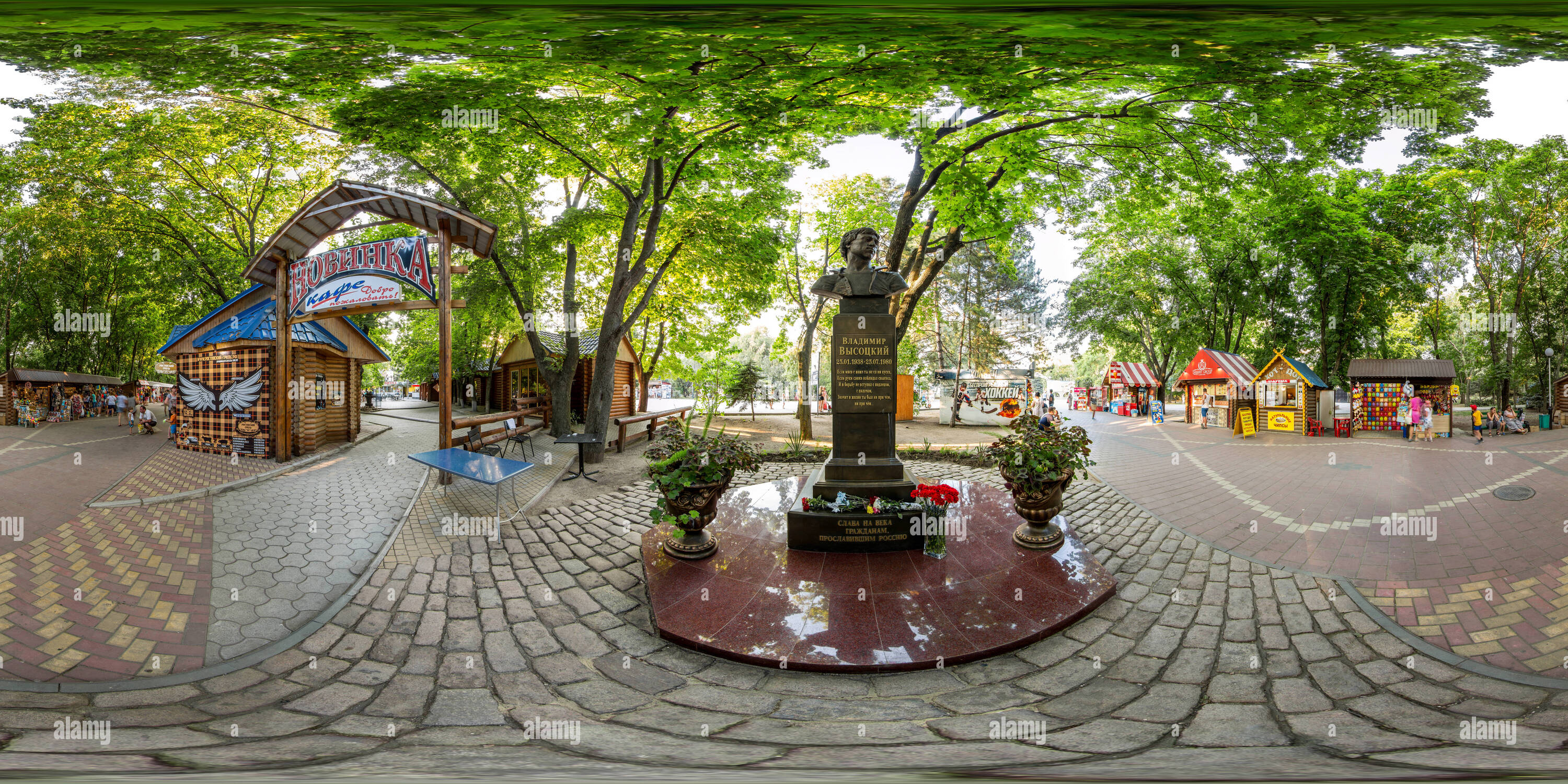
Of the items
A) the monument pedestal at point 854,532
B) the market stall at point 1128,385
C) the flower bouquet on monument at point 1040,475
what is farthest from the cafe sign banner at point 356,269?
the market stall at point 1128,385

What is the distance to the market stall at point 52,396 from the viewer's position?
2.14 m

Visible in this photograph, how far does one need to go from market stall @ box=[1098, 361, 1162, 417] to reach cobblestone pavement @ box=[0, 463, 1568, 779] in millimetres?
29239

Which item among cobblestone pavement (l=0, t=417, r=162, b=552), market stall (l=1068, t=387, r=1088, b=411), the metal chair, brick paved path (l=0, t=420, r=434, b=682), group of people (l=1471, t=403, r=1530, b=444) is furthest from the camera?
market stall (l=1068, t=387, r=1088, b=411)

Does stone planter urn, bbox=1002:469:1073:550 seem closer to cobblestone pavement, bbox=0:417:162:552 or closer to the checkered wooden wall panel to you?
the checkered wooden wall panel

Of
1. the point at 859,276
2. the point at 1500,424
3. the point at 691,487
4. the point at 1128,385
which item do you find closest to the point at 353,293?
the point at 691,487

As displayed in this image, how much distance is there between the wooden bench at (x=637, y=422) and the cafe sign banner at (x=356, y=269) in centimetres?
434

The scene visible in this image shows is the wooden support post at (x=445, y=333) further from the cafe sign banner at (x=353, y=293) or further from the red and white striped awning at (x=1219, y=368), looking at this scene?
the red and white striped awning at (x=1219, y=368)

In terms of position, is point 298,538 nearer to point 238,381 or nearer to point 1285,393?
point 238,381

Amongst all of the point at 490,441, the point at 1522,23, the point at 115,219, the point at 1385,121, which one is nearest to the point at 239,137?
the point at 115,219

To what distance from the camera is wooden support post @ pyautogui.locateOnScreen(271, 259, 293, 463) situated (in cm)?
230

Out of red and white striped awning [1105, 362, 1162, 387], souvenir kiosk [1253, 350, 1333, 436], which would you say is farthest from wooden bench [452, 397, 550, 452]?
red and white striped awning [1105, 362, 1162, 387]

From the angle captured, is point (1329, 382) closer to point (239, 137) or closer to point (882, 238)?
point (882, 238)

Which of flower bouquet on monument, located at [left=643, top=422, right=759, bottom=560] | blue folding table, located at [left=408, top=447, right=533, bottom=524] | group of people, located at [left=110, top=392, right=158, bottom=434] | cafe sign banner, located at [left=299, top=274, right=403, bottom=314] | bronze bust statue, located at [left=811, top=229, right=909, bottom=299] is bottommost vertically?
flower bouquet on monument, located at [left=643, top=422, right=759, bottom=560]

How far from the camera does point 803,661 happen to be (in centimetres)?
251
